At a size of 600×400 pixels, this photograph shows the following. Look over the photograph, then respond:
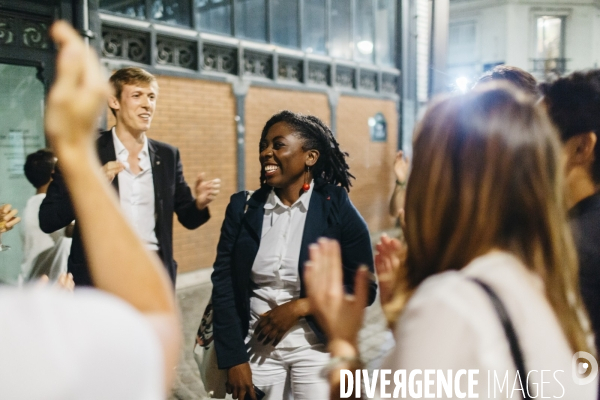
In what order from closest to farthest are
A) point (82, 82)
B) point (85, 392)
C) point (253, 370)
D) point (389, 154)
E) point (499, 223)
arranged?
point (85, 392)
point (82, 82)
point (499, 223)
point (253, 370)
point (389, 154)

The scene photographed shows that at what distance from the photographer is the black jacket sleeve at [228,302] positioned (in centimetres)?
229

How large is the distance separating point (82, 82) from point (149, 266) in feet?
1.06

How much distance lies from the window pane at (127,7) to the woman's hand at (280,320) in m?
6.55

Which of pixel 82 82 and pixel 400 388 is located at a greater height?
pixel 82 82

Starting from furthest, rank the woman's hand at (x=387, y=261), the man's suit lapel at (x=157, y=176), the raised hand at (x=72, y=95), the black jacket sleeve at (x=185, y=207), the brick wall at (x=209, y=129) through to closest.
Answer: the brick wall at (x=209, y=129) → the black jacket sleeve at (x=185, y=207) → the man's suit lapel at (x=157, y=176) → the woman's hand at (x=387, y=261) → the raised hand at (x=72, y=95)

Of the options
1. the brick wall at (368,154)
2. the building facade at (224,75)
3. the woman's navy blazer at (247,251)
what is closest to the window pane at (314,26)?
the building facade at (224,75)

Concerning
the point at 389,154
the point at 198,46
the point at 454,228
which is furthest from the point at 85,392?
the point at 389,154

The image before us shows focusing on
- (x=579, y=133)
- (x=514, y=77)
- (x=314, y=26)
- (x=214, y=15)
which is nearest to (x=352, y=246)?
(x=579, y=133)

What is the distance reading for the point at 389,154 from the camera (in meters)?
12.7

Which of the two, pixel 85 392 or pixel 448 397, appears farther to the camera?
pixel 448 397

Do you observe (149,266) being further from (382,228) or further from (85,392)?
(382,228)

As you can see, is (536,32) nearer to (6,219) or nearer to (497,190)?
(6,219)

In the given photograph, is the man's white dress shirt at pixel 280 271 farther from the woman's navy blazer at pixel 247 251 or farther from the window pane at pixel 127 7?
the window pane at pixel 127 7

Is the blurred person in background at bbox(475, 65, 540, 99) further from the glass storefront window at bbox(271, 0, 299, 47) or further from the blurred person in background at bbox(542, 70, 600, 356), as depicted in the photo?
the glass storefront window at bbox(271, 0, 299, 47)
